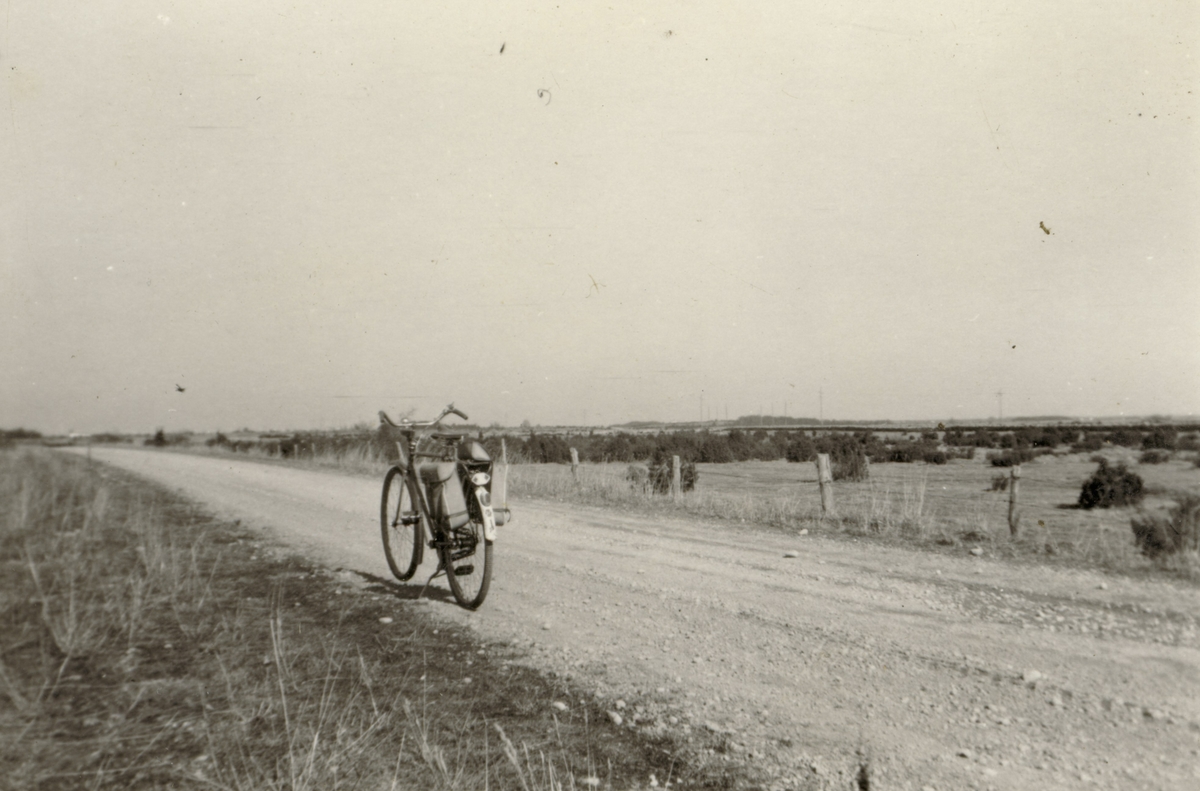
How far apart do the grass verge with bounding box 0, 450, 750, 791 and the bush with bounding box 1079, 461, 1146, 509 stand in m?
17.0

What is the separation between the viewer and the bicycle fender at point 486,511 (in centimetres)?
517

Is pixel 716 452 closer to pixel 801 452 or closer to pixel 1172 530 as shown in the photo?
pixel 801 452

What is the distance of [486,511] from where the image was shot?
5230mm

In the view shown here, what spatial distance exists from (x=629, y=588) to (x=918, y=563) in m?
3.30

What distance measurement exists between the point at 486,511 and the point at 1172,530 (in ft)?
26.5

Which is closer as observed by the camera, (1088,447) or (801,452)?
(801,452)

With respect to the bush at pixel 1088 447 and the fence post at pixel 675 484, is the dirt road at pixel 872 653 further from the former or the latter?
the bush at pixel 1088 447

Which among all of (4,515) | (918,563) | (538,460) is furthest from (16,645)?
(538,460)

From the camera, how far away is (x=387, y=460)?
73.7 feet

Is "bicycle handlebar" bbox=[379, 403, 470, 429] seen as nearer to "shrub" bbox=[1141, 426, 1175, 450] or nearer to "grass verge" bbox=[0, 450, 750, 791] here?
"grass verge" bbox=[0, 450, 750, 791]

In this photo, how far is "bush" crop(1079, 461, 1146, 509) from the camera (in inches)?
624

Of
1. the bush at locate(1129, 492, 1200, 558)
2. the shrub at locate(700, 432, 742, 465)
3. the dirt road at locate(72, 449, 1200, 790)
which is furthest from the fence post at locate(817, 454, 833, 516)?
the shrub at locate(700, 432, 742, 465)

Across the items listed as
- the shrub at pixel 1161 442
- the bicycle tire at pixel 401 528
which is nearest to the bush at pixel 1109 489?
the bicycle tire at pixel 401 528

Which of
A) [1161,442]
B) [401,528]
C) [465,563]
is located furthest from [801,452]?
[465,563]
